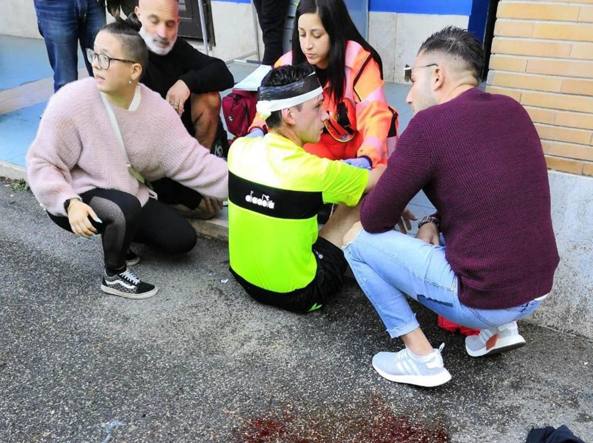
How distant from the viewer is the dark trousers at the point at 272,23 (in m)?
4.98

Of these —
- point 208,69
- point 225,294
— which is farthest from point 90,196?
point 208,69

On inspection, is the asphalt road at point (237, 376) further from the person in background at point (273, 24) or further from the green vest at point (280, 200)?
the person in background at point (273, 24)

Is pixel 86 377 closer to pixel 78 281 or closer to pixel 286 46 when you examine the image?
pixel 78 281

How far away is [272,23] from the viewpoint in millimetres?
5035

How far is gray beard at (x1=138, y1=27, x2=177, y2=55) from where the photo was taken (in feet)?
11.2

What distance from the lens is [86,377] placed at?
2.54 m

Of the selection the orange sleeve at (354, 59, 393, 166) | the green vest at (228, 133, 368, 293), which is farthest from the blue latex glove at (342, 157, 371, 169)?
the green vest at (228, 133, 368, 293)

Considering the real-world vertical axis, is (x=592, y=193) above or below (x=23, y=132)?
above

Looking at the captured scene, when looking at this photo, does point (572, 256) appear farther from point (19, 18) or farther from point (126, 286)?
point (19, 18)

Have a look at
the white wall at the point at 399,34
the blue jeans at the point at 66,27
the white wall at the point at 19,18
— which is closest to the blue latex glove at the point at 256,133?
the blue jeans at the point at 66,27

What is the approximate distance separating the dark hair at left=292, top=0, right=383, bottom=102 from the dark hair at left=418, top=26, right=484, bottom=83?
1.04m

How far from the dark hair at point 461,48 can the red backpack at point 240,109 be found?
5.49 feet

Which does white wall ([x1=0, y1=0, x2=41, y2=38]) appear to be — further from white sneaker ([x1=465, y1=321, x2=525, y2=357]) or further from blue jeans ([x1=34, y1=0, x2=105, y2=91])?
white sneaker ([x1=465, y1=321, x2=525, y2=357])

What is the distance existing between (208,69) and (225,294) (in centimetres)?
143
